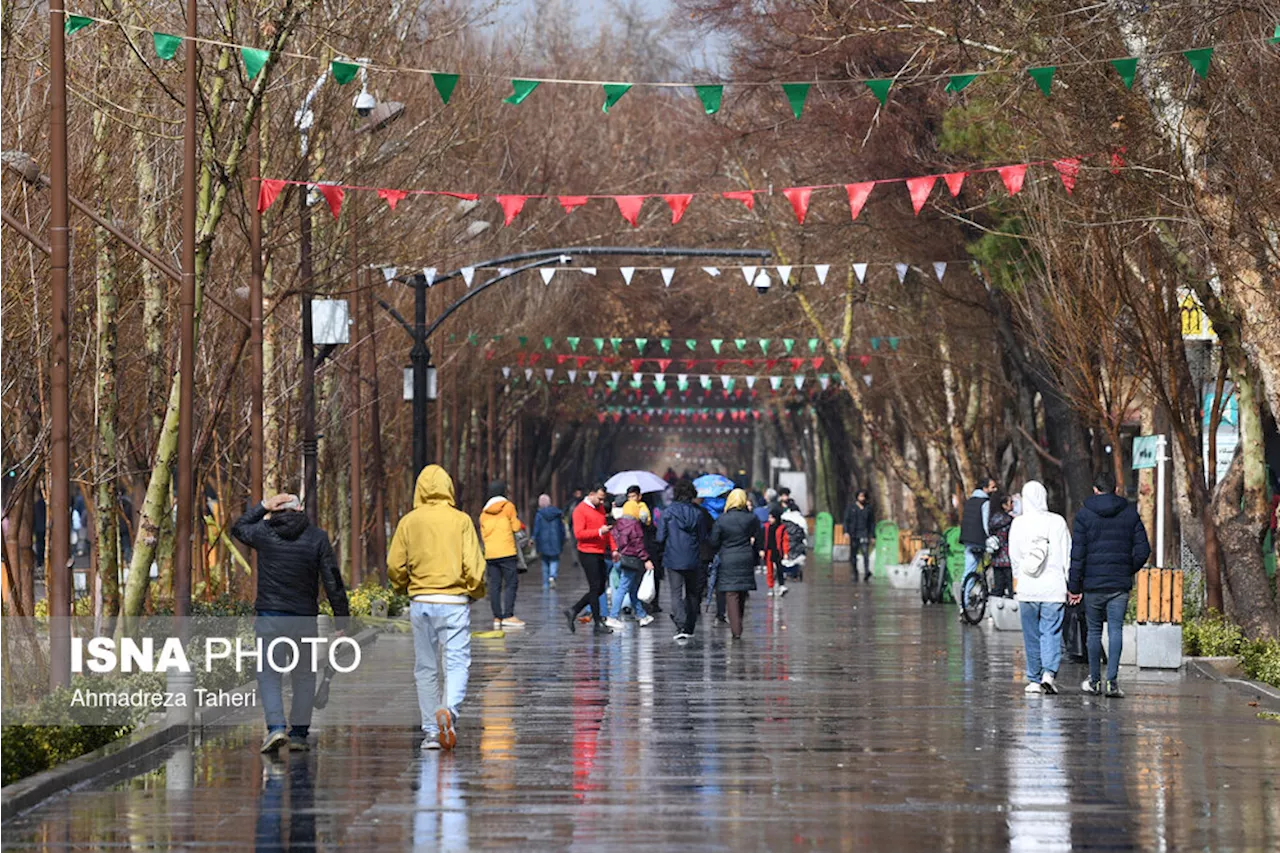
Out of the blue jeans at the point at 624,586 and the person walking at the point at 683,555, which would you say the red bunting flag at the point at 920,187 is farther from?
the blue jeans at the point at 624,586

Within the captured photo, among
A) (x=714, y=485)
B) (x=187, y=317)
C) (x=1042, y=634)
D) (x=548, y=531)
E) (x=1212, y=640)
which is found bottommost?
(x=1212, y=640)

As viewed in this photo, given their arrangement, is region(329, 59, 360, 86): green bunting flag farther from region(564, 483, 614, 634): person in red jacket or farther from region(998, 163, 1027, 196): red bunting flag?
region(564, 483, 614, 634): person in red jacket

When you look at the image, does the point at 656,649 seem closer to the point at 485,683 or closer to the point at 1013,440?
the point at 485,683

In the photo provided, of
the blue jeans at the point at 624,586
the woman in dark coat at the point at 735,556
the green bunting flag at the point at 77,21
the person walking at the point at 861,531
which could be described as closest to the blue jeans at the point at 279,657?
the green bunting flag at the point at 77,21

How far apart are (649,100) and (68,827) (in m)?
50.1

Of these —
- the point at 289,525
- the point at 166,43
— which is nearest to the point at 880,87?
the point at 166,43

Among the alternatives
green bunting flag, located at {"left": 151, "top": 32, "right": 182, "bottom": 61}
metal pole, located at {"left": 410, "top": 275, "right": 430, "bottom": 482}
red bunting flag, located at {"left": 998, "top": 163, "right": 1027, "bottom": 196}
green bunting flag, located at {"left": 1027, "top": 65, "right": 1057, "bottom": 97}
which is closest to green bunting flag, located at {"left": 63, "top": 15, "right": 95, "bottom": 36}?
A: green bunting flag, located at {"left": 151, "top": 32, "right": 182, "bottom": 61}

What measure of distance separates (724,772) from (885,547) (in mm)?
35787

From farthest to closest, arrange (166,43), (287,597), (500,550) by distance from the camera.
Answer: (500,550), (166,43), (287,597)

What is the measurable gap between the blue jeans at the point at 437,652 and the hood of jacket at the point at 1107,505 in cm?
573

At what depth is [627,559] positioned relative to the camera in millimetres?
26438

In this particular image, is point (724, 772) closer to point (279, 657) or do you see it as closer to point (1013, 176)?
point (279, 657)

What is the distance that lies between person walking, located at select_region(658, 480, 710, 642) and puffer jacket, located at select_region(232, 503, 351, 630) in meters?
11.2

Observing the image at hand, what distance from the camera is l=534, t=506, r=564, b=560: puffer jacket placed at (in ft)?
118
